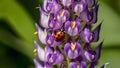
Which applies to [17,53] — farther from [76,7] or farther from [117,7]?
[76,7]

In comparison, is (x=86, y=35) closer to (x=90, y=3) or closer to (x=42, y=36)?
(x=90, y=3)

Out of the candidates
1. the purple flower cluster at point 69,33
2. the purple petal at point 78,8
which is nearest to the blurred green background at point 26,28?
the purple flower cluster at point 69,33

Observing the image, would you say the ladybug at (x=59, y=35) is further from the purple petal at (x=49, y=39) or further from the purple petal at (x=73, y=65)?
the purple petal at (x=73, y=65)

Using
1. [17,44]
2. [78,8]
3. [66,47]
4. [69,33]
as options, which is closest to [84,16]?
[78,8]

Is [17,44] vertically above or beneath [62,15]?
beneath

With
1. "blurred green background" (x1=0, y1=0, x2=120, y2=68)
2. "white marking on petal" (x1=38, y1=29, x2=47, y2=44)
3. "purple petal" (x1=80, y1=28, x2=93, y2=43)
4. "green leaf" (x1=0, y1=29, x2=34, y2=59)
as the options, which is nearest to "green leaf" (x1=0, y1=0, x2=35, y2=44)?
"blurred green background" (x1=0, y1=0, x2=120, y2=68)

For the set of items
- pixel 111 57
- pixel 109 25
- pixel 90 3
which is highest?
pixel 90 3

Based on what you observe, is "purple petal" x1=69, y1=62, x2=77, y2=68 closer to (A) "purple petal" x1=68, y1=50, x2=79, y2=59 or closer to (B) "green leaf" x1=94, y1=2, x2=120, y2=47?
(A) "purple petal" x1=68, y1=50, x2=79, y2=59

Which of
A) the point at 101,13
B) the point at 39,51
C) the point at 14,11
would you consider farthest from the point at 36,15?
the point at 39,51
